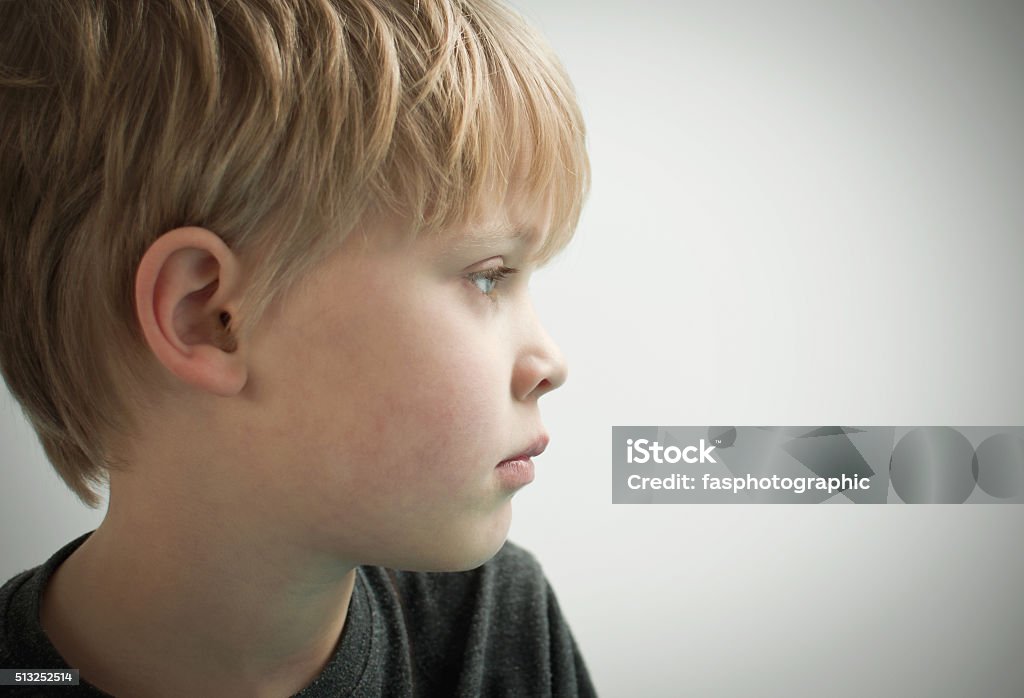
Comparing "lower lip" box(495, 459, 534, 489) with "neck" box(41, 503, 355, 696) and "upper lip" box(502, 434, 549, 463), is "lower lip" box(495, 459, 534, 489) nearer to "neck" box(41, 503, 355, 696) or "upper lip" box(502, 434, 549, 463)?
"upper lip" box(502, 434, 549, 463)

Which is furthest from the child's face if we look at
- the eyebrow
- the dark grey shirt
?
the dark grey shirt

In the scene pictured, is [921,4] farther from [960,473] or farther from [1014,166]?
[960,473]

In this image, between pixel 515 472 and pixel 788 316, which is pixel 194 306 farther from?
pixel 788 316

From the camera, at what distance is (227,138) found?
0.55m

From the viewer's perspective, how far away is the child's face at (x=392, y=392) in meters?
0.58

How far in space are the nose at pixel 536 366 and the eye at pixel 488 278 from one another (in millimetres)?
37

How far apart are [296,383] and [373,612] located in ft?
0.92

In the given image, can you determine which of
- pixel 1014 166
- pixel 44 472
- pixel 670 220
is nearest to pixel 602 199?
pixel 670 220

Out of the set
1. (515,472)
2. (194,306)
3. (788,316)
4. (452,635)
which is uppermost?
(788,316)

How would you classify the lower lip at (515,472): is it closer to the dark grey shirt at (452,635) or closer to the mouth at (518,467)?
the mouth at (518,467)

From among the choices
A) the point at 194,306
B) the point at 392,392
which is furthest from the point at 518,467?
the point at 194,306

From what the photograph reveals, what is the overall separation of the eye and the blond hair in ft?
0.16

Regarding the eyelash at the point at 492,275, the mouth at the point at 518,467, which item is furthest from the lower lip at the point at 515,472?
the eyelash at the point at 492,275

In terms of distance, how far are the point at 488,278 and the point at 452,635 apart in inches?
14.5
